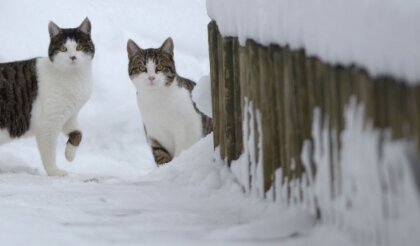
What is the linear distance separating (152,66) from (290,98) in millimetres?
3416

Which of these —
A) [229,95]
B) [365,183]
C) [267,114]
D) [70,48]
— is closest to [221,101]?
[229,95]

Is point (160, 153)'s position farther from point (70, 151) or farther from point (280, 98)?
point (280, 98)

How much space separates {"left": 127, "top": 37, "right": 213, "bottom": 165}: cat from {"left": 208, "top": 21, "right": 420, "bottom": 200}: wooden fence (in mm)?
2039

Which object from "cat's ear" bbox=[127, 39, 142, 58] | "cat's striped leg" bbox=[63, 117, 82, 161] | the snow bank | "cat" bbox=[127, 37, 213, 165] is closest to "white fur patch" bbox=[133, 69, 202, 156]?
"cat" bbox=[127, 37, 213, 165]

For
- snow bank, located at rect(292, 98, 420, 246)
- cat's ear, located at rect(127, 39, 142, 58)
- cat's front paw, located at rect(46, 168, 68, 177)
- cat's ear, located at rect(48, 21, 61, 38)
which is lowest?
cat's front paw, located at rect(46, 168, 68, 177)

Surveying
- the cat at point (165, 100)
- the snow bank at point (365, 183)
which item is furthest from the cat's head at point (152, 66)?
the snow bank at point (365, 183)

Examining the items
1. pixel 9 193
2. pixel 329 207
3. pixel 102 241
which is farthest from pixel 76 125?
pixel 329 207

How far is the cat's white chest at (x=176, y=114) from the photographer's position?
624 centimetres

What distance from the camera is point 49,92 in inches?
251

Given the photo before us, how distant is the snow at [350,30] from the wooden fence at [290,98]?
0.13ft

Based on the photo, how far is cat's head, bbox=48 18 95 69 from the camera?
6273 millimetres

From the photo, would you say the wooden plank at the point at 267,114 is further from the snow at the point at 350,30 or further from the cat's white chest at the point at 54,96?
the cat's white chest at the point at 54,96

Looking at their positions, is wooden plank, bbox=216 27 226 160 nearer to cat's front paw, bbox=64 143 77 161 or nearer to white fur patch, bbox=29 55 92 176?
white fur patch, bbox=29 55 92 176

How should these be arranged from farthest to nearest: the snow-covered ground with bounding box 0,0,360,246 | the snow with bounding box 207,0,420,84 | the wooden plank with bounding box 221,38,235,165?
the wooden plank with bounding box 221,38,235,165 < the snow-covered ground with bounding box 0,0,360,246 < the snow with bounding box 207,0,420,84
